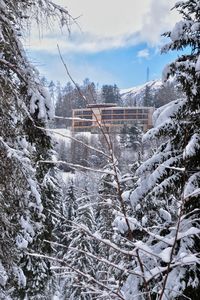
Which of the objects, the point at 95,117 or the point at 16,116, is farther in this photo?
the point at 16,116

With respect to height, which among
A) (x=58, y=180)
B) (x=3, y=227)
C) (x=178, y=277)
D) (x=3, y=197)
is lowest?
(x=58, y=180)

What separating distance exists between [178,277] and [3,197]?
92.5 inches

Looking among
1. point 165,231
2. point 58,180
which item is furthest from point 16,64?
point 58,180

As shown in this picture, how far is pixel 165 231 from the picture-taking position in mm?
6000

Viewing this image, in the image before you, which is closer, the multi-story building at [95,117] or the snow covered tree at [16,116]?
the multi-story building at [95,117]

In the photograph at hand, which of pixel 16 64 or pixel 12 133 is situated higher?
pixel 16 64

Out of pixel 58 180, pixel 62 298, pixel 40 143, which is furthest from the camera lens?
pixel 62 298

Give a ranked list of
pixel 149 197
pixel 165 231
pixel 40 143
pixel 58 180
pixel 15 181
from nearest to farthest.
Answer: pixel 15 181 → pixel 40 143 → pixel 165 231 → pixel 149 197 → pixel 58 180

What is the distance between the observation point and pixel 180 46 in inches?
261

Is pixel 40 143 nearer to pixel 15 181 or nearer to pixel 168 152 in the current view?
pixel 15 181

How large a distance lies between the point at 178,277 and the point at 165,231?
1.10 metres

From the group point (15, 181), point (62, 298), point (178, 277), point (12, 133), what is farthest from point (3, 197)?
point (62, 298)

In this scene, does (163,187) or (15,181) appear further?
(163,187)

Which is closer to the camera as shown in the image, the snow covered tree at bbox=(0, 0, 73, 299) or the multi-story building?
the multi-story building
